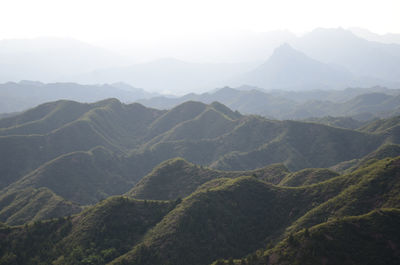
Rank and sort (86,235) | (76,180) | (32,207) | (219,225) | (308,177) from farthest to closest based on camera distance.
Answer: (76,180) < (32,207) < (308,177) < (219,225) < (86,235)

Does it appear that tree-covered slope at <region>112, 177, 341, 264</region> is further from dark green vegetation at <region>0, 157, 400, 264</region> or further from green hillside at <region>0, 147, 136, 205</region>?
green hillside at <region>0, 147, 136, 205</region>

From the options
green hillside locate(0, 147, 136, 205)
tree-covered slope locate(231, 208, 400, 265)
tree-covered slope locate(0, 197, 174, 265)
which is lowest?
green hillside locate(0, 147, 136, 205)

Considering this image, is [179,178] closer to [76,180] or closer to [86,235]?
[86,235]

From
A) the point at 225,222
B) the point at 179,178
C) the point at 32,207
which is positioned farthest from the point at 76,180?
the point at 225,222

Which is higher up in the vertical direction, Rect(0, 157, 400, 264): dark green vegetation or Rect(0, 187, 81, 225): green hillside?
Rect(0, 157, 400, 264): dark green vegetation

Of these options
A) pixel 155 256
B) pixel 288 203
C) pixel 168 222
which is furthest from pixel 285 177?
pixel 155 256

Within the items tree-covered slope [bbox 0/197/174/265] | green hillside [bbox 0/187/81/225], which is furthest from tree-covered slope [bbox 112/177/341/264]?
green hillside [bbox 0/187/81/225]

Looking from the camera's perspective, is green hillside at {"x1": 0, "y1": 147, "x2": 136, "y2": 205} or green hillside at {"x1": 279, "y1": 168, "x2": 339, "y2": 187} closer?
green hillside at {"x1": 279, "y1": 168, "x2": 339, "y2": 187}

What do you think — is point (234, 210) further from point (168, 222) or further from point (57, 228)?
point (57, 228)

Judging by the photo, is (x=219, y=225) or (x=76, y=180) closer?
(x=219, y=225)

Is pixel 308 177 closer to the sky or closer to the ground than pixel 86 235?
closer to the sky

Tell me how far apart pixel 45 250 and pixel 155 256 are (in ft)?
102

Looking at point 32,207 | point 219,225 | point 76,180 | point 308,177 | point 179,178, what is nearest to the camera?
point 219,225

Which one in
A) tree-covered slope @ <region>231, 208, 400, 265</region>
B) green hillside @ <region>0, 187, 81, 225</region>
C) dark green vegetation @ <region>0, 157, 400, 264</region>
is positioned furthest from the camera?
green hillside @ <region>0, 187, 81, 225</region>
